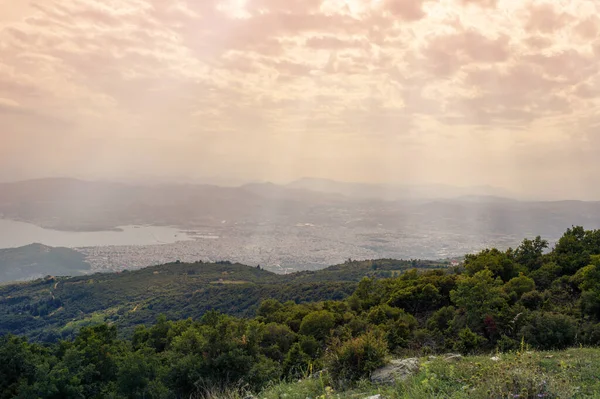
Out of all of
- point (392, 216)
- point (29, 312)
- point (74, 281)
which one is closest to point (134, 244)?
point (74, 281)

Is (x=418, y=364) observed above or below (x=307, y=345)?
above

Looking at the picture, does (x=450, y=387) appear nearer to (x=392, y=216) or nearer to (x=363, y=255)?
(x=363, y=255)

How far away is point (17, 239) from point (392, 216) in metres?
173

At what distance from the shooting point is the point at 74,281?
69.6 meters

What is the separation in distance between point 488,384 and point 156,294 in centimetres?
6140

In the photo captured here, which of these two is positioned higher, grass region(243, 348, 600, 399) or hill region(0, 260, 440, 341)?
grass region(243, 348, 600, 399)

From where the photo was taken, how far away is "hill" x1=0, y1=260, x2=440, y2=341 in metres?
46.8

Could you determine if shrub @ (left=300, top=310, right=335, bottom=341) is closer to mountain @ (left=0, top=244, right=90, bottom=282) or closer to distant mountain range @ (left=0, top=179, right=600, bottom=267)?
distant mountain range @ (left=0, top=179, right=600, bottom=267)

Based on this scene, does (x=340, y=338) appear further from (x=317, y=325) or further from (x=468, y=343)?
(x=317, y=325)

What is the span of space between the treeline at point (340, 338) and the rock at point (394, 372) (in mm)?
213

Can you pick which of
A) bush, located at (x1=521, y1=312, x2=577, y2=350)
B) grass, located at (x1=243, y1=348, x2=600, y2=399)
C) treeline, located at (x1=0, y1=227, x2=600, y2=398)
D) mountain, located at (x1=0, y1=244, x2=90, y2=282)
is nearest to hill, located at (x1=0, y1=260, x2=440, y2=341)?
treeline, located at (x1=0, y1=227, x2=600, y2=398)

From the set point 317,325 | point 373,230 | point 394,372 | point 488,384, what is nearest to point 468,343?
point 394,372

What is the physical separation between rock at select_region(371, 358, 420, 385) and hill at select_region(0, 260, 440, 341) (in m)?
33.7

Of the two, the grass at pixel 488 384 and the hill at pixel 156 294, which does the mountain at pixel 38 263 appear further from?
the grass at pixel 488 384
